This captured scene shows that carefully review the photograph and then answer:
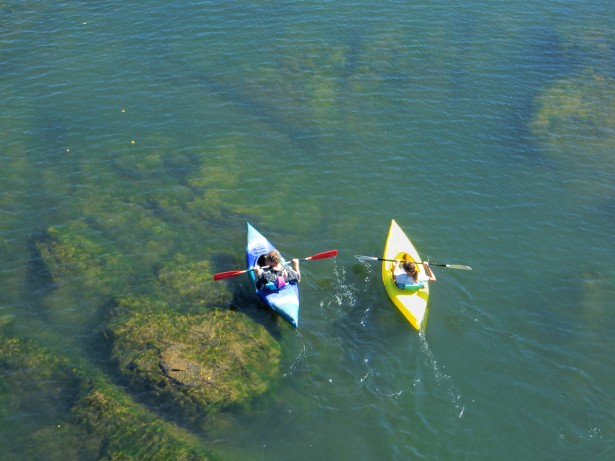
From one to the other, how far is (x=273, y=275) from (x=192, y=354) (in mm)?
3395

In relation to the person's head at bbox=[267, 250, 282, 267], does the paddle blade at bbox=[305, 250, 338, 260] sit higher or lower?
lower

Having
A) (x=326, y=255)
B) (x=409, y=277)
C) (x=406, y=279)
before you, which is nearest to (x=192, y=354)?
(x=326, y=255)

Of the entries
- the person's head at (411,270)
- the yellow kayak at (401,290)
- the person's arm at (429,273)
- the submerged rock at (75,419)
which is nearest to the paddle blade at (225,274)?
the submerged rock at (75,419)

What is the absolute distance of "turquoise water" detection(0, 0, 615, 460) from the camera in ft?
57.5

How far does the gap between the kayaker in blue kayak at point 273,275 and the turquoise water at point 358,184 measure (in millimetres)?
871

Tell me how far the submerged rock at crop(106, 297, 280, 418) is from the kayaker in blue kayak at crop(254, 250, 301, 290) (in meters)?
1.20

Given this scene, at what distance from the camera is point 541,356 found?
61.7ft

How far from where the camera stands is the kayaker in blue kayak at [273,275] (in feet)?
63.5

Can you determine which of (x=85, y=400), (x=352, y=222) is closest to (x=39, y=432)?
(x=85, y=400)

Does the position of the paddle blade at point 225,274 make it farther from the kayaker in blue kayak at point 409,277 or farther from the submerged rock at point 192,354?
the kayaker in blue kayak at point 409,277

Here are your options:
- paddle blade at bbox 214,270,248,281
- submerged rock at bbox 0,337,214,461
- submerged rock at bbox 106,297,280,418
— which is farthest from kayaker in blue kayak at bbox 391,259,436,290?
submerged rock at bbox 0,337,214,461

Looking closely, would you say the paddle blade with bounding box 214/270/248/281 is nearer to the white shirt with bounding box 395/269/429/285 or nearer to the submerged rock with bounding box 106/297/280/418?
the submerged rock with bounding box 106/297/280/418

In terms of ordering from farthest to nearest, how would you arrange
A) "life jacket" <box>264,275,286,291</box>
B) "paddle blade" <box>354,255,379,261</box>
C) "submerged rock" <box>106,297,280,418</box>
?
"paddle blade" <box>354,255,379,261</box>
"life jacket" <box>264,275,286,291</box>
"submerged rock" <box>106,297,280,418</box>

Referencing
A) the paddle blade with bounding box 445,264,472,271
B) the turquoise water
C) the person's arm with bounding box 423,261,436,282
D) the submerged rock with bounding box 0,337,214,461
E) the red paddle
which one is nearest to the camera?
the submerged rock with bounding box 0,337,214,461
